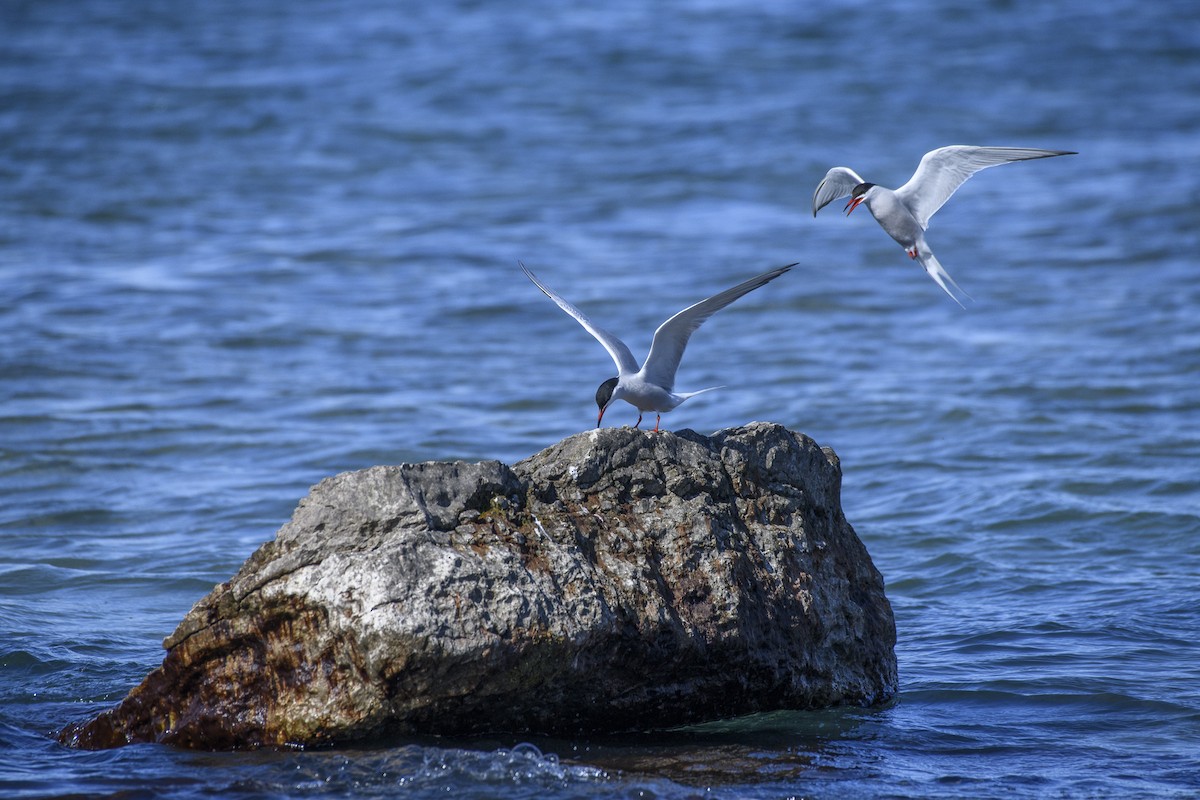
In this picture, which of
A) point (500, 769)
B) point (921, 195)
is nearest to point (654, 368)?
point (921, 195)

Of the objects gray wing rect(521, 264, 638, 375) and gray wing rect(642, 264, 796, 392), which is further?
gray wing rect(521, 264, 638, 375)

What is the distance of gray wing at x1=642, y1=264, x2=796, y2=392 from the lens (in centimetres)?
621

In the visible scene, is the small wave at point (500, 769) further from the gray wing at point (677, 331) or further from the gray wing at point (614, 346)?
the gray wing at point (614, 346)

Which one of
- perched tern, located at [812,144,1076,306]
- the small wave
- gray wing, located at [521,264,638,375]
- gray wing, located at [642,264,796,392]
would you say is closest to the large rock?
the small wave

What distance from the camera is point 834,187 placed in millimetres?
8234

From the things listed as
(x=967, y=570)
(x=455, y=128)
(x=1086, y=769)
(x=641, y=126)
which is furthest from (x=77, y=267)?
(x=1086, y=769)

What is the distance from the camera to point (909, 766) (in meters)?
5.54

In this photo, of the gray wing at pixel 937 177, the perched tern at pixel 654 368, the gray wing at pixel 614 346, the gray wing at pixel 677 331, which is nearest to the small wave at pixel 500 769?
the perched tern at pixel 654 368

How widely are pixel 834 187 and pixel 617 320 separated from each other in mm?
7018

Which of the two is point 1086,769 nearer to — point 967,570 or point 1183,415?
point 967,570

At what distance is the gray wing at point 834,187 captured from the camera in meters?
8.10

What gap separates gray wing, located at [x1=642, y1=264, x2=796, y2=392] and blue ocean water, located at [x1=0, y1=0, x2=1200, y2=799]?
189 cm

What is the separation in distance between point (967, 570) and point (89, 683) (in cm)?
524

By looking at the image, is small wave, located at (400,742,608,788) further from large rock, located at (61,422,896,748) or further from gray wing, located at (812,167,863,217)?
gray wing, located at (812,167,863,217)
